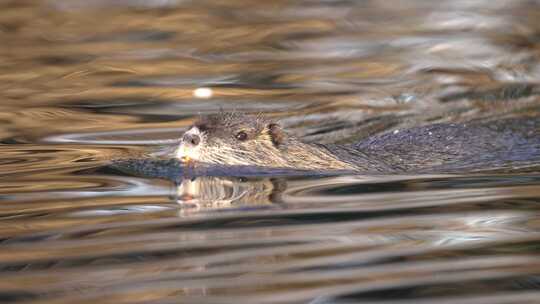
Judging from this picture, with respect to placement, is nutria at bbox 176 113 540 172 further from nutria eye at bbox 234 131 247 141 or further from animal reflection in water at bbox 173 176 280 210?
animal reflection in water at bbox 173 176 280 210

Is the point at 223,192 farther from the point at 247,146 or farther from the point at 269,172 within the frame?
the point at 247,146

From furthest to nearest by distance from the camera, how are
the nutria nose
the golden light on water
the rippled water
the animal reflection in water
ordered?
the golden light on water, the nutria nose, the animal reflection in water, the rippled water

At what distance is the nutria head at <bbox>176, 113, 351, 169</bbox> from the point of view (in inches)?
282

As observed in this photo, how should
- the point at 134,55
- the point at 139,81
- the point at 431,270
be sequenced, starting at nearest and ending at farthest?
the point at 431,270 < the point at 139,81 < the point at 134,55

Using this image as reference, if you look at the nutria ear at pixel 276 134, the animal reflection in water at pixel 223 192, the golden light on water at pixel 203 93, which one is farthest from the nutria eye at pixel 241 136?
the golden light on water at pixel 203 93

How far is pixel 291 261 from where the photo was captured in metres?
4.58

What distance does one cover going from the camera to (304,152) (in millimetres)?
7355

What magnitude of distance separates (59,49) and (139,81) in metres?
A: 1.83

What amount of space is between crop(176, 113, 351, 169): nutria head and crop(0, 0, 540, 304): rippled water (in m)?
0.28

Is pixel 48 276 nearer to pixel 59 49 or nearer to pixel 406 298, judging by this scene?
pixel 406 298

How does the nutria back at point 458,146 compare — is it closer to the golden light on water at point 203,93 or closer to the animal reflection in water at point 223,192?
the animal reflection in water at point 223,192

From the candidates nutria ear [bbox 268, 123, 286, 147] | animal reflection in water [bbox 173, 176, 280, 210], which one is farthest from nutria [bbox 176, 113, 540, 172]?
animal reflection in water [bbox 173, 176, 280, 210]

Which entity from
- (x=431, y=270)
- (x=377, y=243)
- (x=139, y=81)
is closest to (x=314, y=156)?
(x=377, y=243)

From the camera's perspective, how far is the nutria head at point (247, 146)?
717cm
